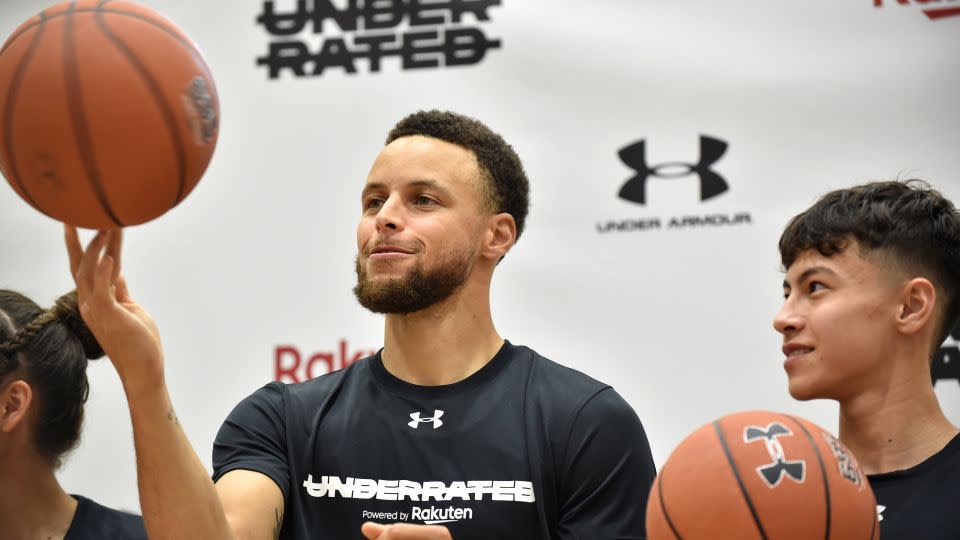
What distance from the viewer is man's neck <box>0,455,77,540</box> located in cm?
253

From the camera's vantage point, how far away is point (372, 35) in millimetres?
3598

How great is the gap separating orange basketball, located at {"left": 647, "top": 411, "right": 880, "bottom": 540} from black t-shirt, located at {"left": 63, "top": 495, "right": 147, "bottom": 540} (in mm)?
1356

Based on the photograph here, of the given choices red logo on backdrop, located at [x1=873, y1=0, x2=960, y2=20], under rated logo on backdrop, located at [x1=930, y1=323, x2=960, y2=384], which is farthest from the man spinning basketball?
red logo on backdrop, located at [x1=873, y1=0, x2=960, y2=20]

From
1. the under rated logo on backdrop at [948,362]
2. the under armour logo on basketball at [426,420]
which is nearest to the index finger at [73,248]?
the under armour logo on basketball at [426,420]

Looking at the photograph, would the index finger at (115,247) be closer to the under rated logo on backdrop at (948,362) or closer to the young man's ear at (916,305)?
the young man's ear at (916,305)

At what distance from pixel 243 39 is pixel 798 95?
Result: 5.87ft

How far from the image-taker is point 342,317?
349 centimetres

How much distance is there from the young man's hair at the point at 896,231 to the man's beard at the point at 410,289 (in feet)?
2.42

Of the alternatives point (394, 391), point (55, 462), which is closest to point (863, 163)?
point (394, 391)

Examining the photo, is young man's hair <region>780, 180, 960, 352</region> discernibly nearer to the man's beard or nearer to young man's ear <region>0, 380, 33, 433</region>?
the man's beard

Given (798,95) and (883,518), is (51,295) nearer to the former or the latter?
(798,95)

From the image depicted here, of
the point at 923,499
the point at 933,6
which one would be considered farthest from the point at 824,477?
the point at 933,6

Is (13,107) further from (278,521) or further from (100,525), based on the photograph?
(100,525)

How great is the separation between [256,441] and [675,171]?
5.16ft
